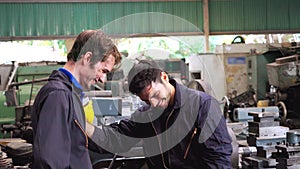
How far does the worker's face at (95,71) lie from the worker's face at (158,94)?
0.14 m

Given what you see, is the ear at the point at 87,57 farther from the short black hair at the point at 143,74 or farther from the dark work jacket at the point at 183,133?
the dark work jacket at the point at 183,133

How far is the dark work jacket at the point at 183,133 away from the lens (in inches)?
45.6

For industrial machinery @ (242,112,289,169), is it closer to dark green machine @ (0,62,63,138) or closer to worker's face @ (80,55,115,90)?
worker's face @ (80,55,115,90)

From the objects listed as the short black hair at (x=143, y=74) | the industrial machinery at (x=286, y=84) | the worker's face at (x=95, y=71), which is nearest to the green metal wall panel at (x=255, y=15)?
the industrial machinery at (x=286, y=84)

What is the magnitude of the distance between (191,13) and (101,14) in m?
1.28

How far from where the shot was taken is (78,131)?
3.32 ft

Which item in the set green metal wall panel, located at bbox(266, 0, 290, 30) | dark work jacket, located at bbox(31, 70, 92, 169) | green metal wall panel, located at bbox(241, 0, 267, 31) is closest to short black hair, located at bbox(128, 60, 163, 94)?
dark work jacket, located at bbox(31, 70, 92, 169)

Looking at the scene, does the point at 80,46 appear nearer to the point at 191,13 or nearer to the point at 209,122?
the point at 209,122

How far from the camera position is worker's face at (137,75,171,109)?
1190 millimetres

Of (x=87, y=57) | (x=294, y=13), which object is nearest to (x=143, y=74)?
(x=87, y=57)

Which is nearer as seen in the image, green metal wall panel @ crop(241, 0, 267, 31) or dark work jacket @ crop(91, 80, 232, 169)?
dark work jacket @ crop(91, 80, 232, 169)

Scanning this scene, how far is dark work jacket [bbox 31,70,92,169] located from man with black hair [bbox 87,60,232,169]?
24cm

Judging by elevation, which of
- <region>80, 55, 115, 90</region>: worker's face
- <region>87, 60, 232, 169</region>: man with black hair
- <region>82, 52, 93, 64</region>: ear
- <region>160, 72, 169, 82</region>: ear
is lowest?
<region>87, 60, 232, 169</region>: man with black hair

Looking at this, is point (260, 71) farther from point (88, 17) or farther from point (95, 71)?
point (95, 71)
